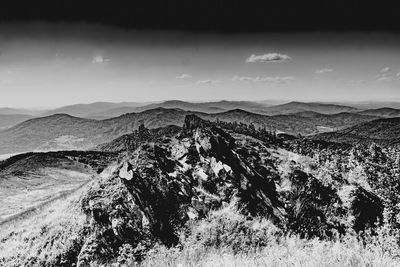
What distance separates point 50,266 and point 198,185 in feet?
41.2

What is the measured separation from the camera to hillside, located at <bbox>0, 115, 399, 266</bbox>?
21062 mm

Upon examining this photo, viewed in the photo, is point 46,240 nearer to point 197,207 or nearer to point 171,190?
point 171,190

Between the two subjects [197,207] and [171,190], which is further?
[171,190]

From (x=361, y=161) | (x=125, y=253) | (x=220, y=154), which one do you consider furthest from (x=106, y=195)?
(x=361, y=161)

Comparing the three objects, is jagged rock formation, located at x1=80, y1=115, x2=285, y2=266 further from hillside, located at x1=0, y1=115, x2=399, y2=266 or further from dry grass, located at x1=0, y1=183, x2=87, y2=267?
dry grass, located at x1=0, y1=183, x2=87, y2=267

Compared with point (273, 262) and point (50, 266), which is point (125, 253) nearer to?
point (50, 266)

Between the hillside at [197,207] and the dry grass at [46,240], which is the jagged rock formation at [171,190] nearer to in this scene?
the hillside at [197,207]

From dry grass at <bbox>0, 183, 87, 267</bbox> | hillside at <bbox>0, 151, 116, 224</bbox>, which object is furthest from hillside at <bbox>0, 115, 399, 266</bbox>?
hillside at <bbox>0, 151, 116, 224</bbox>

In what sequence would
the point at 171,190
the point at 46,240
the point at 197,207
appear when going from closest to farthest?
the point at 46,240, the point at 197,207, the point at 171,190

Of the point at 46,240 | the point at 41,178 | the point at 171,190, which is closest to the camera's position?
the point at 46,240

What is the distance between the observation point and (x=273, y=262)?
597cm

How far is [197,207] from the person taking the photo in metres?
25.8

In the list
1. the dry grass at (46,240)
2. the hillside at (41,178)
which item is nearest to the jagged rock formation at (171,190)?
the dry grass at (46,240)

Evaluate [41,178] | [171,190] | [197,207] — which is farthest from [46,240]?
[41,178]
